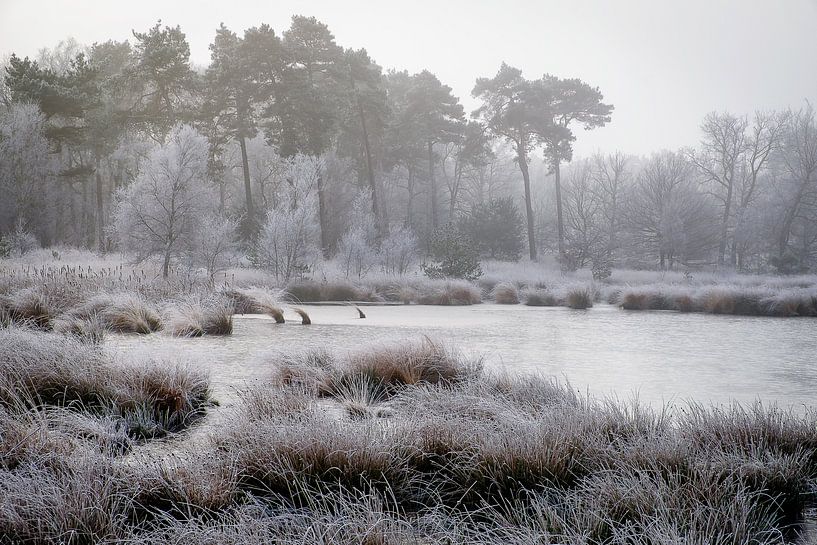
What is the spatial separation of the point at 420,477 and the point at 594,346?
18.0 ft

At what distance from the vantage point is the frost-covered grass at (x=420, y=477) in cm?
236

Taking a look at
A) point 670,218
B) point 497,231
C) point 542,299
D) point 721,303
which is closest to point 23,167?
point 542,299

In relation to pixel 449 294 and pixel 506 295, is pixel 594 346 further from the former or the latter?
pixel 506 295

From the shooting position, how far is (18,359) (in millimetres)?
4461

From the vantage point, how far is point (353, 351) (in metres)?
5.72

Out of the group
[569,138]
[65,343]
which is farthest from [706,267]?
[65,343]

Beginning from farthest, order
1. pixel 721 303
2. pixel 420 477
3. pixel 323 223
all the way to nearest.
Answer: pixel 323 223, pixel 721 303, pixel 420 477

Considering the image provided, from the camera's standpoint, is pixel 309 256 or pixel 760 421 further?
pixel 309 256

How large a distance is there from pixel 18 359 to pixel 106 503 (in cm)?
256

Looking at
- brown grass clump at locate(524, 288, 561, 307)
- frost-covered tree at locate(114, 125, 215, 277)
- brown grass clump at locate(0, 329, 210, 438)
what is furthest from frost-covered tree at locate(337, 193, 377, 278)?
brown grass clump at locate(0, 329, 210, 438)

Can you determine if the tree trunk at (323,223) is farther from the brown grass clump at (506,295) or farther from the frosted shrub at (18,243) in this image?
the brown grass clump at (506,295)

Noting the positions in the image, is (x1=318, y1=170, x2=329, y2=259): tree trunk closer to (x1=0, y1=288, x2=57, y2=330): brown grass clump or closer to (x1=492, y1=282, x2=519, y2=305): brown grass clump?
(x1=492, y1=282, x2=519, y2=305): brown grass clump

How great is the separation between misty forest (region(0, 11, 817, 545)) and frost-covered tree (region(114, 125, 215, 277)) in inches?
3.9

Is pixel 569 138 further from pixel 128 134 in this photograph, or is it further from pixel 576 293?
pixel 128 134
